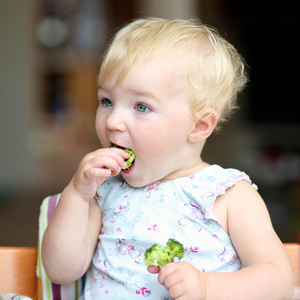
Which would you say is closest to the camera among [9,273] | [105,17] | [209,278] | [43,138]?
[209,278]

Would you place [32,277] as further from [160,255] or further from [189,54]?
[189,54]

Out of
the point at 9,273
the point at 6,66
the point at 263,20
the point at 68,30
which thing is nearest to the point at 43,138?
the point at 68,30

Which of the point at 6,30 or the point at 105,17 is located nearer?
the point at 6,30

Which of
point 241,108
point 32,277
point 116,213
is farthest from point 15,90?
point 116,213

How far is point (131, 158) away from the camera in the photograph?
39.2 inches

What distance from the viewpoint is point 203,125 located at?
1.07 meters

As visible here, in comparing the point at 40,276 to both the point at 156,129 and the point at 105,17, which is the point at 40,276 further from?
the point at 105,17

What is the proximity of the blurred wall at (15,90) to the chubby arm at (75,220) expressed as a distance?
11.3ft

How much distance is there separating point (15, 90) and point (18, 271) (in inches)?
137

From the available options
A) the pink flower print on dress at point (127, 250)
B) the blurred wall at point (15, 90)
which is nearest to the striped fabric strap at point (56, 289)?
the pink flower print on dress at point (127, 250)

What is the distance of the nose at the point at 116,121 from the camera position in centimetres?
98

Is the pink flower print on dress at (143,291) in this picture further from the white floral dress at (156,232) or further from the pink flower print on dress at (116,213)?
the pink flower print on dress at (116,213)

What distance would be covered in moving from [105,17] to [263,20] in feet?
10.0

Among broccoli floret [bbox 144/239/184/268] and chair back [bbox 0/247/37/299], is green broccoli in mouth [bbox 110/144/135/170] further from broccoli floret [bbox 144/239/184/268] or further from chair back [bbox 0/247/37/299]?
chair back [bbox 0/247/37/299]
